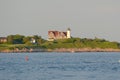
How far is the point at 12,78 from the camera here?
60.8m

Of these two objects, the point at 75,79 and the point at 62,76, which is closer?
the point at 75,79

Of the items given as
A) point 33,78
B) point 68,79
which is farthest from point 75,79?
point 33,78

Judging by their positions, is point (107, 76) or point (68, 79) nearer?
point (68, 79)

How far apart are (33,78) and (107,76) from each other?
27.4ft

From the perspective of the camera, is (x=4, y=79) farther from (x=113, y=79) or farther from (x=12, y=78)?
(x=113, y=79)

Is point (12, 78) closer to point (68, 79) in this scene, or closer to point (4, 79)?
point (4, 79)

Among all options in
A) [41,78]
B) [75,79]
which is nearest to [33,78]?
[41,78]

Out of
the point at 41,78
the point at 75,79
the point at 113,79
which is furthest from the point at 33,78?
the point at 113,79

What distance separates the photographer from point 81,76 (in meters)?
63.6

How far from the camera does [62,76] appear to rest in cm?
6356

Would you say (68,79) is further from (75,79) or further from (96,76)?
(96,76)

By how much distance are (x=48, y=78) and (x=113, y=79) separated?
22.3 ft

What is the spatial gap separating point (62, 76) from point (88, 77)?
317 cm

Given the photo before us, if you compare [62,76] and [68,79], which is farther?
[62,76]
